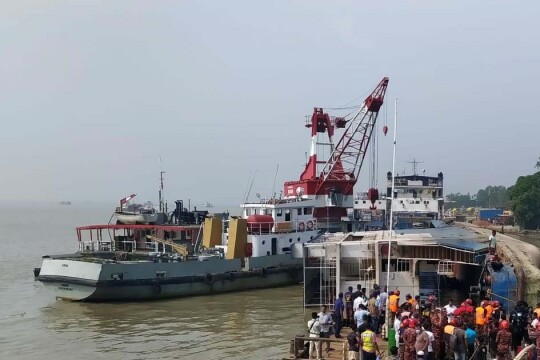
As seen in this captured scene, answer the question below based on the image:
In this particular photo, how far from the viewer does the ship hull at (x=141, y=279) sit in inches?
1039

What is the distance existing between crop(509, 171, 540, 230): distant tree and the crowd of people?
61981 mm

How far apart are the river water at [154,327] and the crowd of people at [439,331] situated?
15.2 ft

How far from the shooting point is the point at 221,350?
741 inches

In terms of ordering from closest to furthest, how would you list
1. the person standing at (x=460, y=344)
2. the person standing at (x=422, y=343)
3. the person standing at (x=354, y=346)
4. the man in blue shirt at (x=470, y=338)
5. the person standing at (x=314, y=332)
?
the person standing at (x=422, y=343)
the person standing at (x=354, y=346)
the person standing at (x=460, y=344)
the man in blue shirt at (x=470, y=338)
the person standing at (x=314, y=332)

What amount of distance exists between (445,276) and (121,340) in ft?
52.1

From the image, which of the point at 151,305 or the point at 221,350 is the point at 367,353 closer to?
the point at 221,350

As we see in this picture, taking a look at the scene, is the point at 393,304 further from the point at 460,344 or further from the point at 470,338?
the point at 460,344

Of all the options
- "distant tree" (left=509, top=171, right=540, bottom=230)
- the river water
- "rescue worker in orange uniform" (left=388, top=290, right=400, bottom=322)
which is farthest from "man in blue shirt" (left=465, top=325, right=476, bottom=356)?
"distant tree" (left=509, top=171, right=540, bottom=230)

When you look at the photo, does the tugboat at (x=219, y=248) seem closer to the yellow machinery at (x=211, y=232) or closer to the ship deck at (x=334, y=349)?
the yellow machinery at (x=211, y=232)

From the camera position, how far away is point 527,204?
71.2m

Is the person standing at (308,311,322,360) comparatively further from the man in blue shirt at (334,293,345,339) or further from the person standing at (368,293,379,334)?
the person standing at (368,293,379,334)

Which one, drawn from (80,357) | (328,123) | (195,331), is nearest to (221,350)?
(195,331)

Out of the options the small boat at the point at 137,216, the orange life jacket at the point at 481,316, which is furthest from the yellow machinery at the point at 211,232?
the orange life jacket at the point at 481,316

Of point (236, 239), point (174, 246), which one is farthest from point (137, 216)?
point (236, 239)
